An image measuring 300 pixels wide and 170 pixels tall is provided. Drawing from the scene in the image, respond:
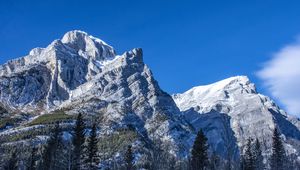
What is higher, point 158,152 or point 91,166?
point 158,152

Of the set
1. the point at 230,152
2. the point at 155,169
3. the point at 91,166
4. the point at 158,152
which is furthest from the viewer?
the point at 158,152

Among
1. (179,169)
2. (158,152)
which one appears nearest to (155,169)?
(158,152)

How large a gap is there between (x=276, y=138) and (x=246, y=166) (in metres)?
11.6

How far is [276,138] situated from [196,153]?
1567 inches

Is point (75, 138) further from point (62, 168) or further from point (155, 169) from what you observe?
point (62, 168)

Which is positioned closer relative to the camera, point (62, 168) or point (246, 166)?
point (246, 166)

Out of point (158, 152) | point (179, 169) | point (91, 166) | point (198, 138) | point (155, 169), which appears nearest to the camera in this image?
point (91, 166)

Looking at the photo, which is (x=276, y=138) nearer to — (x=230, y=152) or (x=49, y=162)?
(x=230, y=152)

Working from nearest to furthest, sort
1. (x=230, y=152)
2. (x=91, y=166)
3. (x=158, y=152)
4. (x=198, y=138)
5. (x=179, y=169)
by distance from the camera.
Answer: (x=230, y=152) → (x=91, y=166) → (x=198, y=138) → (x=158, y=152) → (x=179, y=169)

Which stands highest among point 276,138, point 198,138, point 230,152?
point 276,138

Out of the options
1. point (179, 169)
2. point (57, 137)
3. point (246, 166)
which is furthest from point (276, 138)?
point (57, 137)

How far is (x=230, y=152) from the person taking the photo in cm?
8588

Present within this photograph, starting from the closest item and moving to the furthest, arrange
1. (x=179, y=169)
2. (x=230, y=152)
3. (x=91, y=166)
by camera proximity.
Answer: (x=230, y=152) < (x=91, y=166) < (x=179, y=169)

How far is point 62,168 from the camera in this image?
14712 cm
